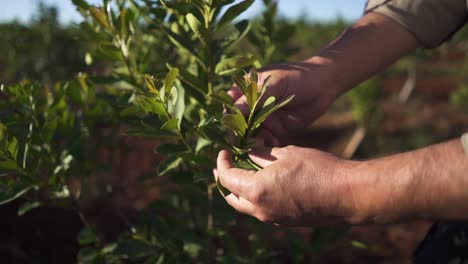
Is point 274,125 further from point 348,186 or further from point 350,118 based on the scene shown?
point 350,118

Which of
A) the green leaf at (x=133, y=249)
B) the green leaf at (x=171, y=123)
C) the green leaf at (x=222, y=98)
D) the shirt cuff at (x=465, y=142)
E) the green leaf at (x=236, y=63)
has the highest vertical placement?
the green leaf at (x=236, y=63)

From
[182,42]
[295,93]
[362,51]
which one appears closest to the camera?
[182,42]

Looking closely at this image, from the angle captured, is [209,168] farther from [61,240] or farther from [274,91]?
[61,240]

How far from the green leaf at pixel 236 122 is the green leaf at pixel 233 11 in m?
0.31

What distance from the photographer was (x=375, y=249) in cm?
281

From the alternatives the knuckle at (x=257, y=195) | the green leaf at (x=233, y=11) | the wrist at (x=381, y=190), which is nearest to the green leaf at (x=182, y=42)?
the green leaf at (x=233, y=11)

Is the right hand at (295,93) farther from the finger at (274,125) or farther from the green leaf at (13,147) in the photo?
the green leaf at (13,147)

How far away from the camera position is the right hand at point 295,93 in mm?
1301

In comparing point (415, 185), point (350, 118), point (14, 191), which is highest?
point (415, 185)

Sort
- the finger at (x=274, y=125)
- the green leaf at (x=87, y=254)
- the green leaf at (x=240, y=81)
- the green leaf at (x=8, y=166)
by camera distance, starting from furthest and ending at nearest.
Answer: the green leaf at (x=87, y=254) < the finger at (x=274, y=125) < the green leaf at (x=8, y=166) < the green leaf at (x=240, y=81)

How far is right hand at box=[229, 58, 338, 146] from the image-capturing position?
1.30m

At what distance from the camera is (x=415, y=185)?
3.06ft

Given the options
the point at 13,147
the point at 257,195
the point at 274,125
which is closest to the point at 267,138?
the point at 274,125

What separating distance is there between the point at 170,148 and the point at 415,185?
67 centimetres
